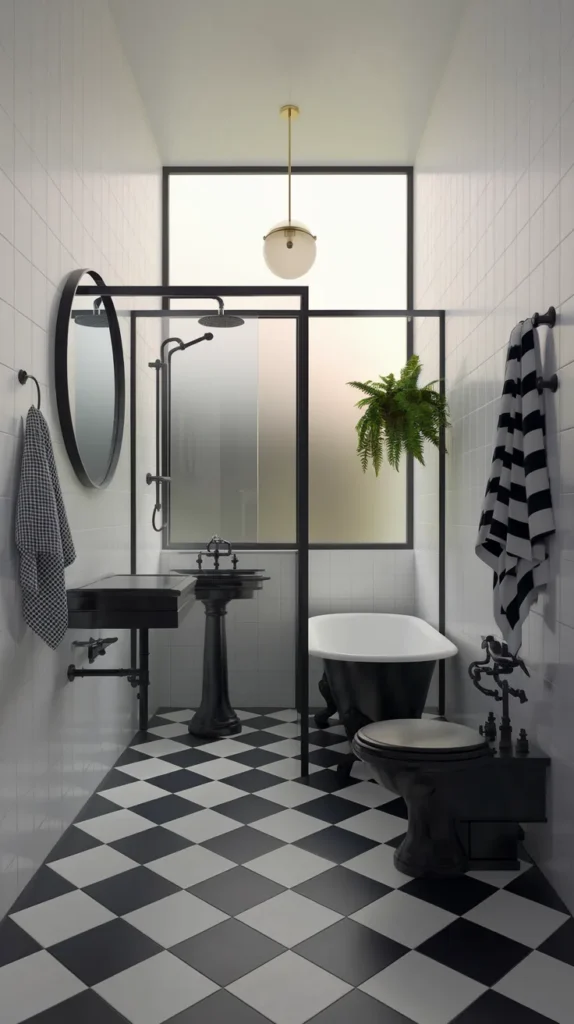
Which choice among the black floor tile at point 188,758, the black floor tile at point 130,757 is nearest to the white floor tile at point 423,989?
the black floor tile at point 188,758

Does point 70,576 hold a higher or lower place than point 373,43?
lower

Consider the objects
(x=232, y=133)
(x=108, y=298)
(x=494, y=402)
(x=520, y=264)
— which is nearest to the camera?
(x=520, y=264)

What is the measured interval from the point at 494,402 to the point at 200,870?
1.96 metres

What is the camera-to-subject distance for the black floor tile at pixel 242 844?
8.11ft

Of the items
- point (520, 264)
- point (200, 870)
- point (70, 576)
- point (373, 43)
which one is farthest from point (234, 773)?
point (373, 43)

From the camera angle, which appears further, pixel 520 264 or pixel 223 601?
pixel 223 601

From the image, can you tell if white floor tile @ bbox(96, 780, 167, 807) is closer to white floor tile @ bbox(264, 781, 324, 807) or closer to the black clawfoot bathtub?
white floor tile @ bbox(264, 781, 324, 807)

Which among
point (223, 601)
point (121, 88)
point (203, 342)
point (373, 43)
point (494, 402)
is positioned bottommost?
point (223, 601)

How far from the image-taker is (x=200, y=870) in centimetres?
237

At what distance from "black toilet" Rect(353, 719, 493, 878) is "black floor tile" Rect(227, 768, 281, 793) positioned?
828mm

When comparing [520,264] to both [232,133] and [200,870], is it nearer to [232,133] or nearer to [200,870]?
[200,870]

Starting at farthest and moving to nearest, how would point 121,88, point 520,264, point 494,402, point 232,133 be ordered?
point 232,133 < point 121,88 < point 494,402 < point 520,264

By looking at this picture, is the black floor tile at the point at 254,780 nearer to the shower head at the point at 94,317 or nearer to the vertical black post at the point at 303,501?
the vertical black post at the point at 303,501

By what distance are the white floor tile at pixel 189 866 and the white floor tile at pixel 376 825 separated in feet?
1.63
